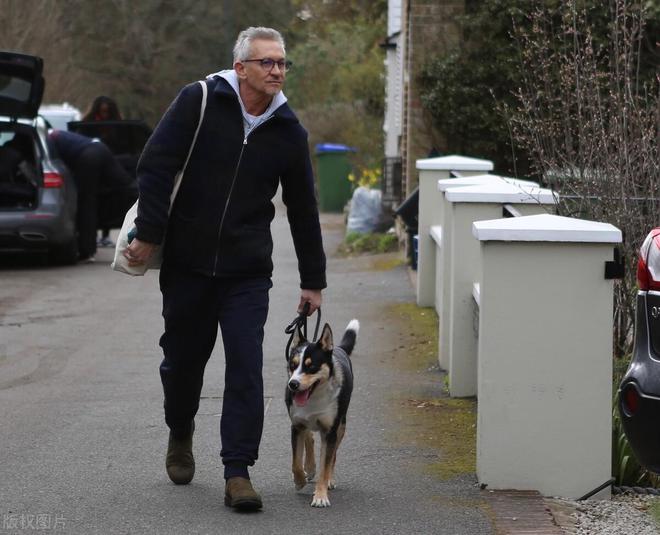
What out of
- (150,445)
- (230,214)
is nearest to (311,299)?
(230,214)

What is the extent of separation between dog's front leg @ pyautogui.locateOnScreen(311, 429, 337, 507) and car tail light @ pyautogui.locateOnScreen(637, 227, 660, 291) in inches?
62.1

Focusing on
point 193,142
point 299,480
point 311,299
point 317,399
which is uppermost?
point 193,142

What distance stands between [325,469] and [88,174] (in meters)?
11.3

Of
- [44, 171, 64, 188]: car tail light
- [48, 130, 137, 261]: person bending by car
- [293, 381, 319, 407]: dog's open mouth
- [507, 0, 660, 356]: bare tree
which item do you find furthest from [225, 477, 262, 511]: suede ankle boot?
[48, 130, 137, 261]: person bending by car

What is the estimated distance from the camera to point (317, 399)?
6.08m

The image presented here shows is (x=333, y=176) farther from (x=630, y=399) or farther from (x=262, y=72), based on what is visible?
(x=630, y=399)

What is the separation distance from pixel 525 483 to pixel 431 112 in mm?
11477

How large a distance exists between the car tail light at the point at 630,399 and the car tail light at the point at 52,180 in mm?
11859

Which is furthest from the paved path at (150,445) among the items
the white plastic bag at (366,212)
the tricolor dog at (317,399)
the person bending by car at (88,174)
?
the white plastic bag at (366,212)

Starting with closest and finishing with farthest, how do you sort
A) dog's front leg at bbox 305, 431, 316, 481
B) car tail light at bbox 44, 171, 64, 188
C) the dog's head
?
1. the dog's head
2. dog's front leg at bbox 305, 431, 316, 481
3. car tail light at bbox 44, 171, 64, 188

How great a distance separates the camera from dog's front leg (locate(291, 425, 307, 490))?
6.18 metres

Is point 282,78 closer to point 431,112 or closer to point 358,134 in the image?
point 431,112

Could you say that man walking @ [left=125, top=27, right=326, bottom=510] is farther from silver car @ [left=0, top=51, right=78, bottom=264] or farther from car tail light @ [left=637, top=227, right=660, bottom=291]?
silver car @ [left=0, top=51, right=78, bottom=264]

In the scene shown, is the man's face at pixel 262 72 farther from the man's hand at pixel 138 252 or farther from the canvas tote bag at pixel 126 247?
the man's hand at pixel 138 252
